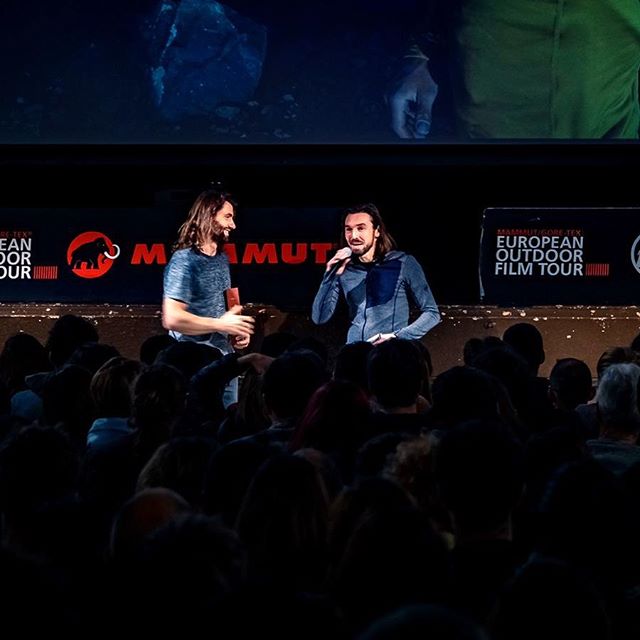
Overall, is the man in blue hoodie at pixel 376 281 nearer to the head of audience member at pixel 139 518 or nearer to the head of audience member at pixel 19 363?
the head of audience member at pixel 19 363

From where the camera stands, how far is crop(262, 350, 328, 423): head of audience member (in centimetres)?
434

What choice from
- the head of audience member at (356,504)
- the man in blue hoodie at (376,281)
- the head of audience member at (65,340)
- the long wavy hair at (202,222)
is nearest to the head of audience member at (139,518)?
the head of audience member at (356,504)

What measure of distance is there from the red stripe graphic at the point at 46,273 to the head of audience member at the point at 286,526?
6578mm

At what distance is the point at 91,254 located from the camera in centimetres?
915

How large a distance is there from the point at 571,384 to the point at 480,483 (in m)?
2.47

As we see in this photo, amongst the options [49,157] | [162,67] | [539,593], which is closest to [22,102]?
[49,157]

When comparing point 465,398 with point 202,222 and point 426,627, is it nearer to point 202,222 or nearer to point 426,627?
point 426,627

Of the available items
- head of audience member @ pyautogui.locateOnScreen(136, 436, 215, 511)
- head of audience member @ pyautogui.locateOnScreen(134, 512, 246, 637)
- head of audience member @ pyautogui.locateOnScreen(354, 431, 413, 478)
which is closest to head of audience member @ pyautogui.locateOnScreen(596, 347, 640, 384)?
head of audience member @ pyautogui.locateOnScreen(354, 431, 413, 478)

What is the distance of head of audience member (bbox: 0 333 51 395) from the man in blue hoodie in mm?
2408

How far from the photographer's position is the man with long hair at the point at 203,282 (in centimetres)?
700

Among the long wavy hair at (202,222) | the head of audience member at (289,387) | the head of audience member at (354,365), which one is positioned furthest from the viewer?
the long wavy hair at (202,222)

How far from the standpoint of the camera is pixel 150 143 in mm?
8969

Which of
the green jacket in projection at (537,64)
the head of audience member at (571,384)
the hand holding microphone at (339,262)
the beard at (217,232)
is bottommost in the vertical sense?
the head of audience member at (571,384)

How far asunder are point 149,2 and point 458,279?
279cm
